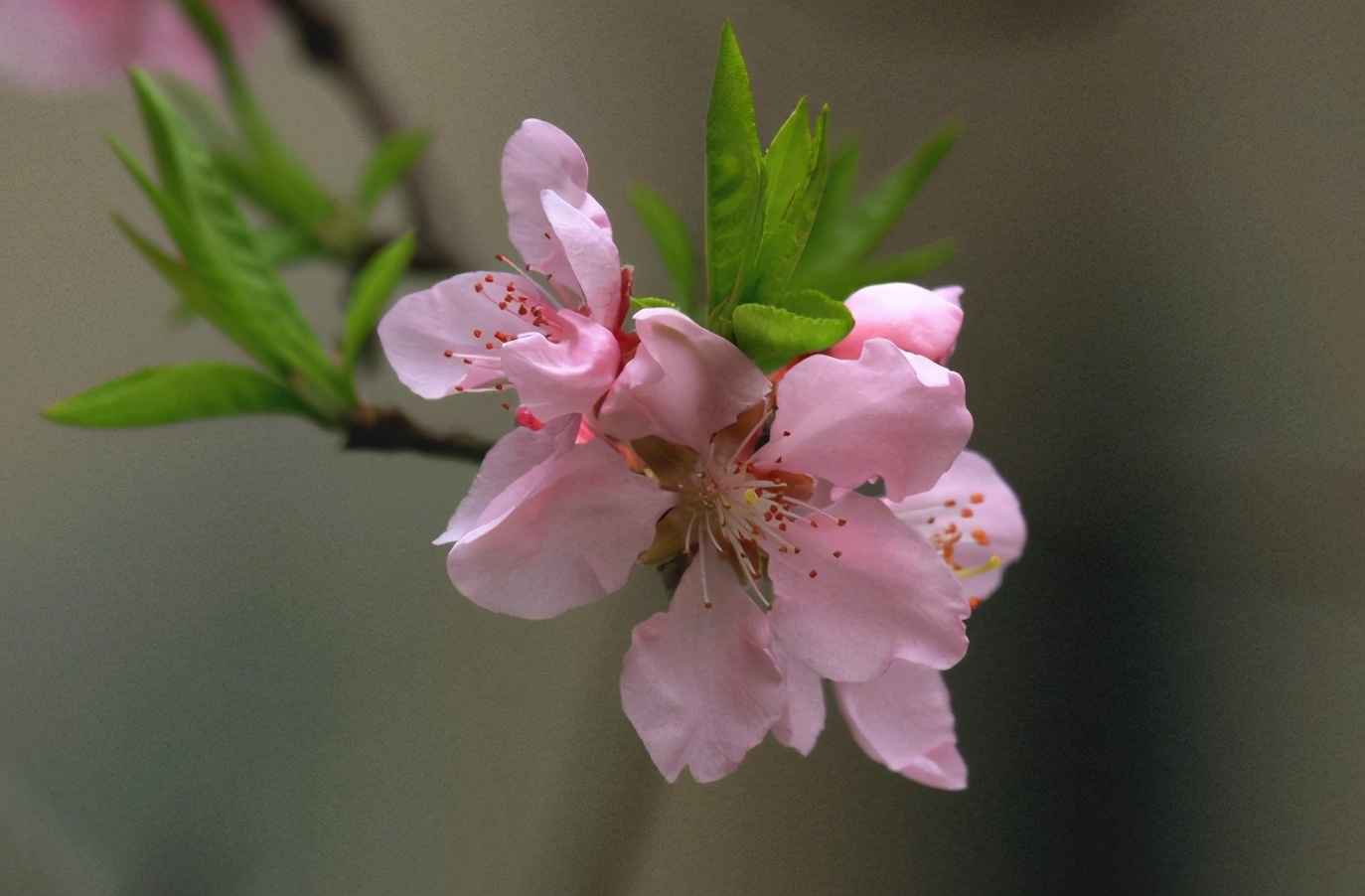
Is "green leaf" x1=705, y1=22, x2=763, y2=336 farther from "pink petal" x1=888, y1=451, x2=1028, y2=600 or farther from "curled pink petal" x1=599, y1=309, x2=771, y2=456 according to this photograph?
"pink petal" x1=888, y1=451, x2=1028, y2=600

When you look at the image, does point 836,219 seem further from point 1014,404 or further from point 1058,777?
point 1058,777

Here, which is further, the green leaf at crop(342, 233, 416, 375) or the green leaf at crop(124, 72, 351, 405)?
the green leaf at crop(342, 233, 416, 375)

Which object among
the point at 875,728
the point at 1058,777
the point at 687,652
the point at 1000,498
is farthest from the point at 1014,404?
the point at 687,652

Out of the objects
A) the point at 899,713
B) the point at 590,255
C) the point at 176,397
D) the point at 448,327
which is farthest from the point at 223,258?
the point at 899,713

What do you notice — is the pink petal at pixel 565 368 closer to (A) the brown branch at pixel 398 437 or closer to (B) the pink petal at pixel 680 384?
(B) the pink petal at pixel 680 384

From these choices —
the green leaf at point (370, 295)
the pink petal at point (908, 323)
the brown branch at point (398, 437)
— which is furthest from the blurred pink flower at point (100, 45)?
the pink petal at point (908, 323)

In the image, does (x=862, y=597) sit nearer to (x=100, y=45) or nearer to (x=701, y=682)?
(x=701, y=682)

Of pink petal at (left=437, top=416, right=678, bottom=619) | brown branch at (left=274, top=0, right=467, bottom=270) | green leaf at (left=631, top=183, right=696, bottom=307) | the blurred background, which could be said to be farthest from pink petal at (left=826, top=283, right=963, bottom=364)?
brown branch at (left=274, top=0, right=467, bottom=270)
